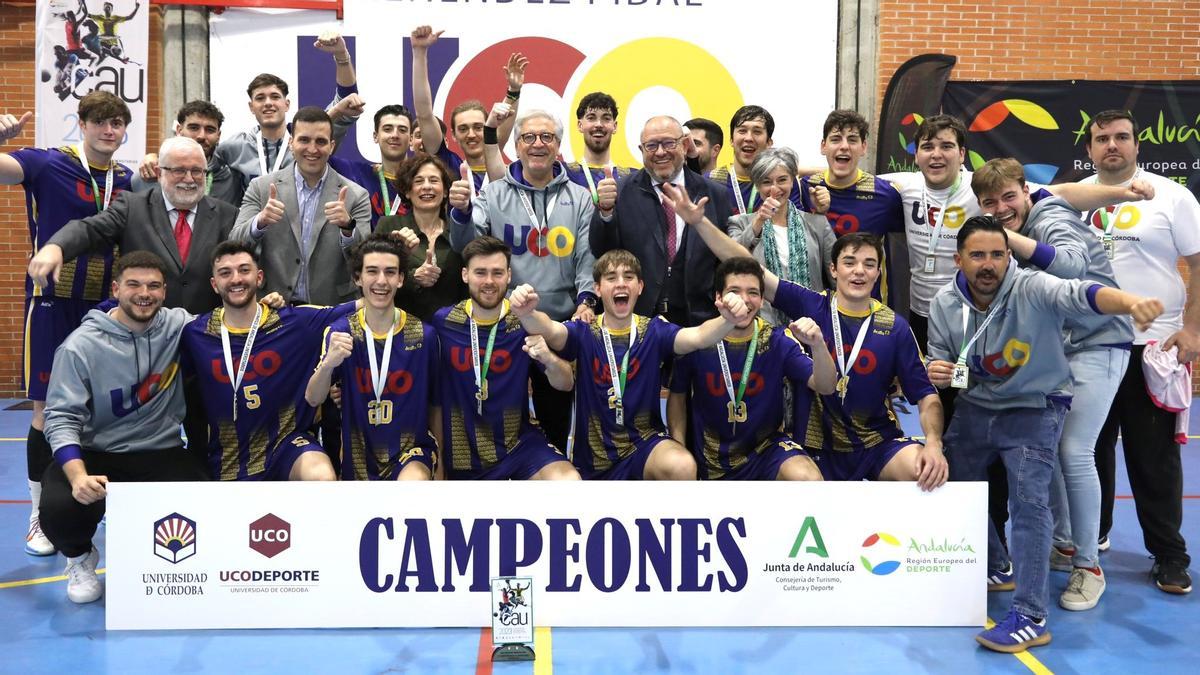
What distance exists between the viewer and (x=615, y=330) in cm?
483

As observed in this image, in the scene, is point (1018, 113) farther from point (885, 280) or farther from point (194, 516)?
point (194, 516)

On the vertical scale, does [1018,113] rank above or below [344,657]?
above

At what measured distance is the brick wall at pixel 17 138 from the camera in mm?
9969

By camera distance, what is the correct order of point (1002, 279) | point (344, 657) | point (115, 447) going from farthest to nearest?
point (115, 447), point (1002, 279), point (344, 657)

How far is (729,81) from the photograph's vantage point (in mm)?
10219

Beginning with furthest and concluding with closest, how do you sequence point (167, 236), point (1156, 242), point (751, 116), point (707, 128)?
1. point (707, 128)
2. point (751, 116)
3. point (167, 236)
4. point (1156, 242)

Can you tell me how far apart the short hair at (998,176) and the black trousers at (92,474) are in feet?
13.3

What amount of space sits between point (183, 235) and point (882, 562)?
3812 mm

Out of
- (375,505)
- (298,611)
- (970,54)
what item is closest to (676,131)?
(375,505)

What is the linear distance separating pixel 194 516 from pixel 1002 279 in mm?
3619

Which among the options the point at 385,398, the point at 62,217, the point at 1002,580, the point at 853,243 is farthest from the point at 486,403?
the point at 1002,580

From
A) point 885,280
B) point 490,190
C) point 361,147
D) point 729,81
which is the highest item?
point 729,81

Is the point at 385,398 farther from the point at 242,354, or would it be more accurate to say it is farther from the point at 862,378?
the point at 862,378

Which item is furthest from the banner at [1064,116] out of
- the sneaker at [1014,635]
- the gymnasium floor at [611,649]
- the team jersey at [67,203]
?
the team jersey at [67,203]
